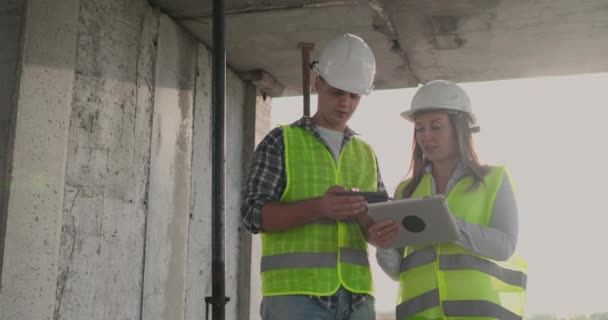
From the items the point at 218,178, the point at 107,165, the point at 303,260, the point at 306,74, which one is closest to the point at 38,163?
the point at 107,165

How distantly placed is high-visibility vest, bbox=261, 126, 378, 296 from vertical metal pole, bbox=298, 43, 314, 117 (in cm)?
271

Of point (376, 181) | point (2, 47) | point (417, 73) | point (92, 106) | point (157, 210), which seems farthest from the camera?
point (417, 73)

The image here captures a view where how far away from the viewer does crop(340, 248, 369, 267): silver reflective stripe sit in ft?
8.18

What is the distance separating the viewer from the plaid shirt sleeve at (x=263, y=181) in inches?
97.1

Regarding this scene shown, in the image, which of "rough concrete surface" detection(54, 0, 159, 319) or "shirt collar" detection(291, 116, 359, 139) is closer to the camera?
"shirt collar" detection(291, 116, 359, 139)

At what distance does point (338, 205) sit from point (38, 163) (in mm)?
1855

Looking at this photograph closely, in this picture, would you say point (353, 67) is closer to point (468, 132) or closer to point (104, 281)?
point (468, 132)

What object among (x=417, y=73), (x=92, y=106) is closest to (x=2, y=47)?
(x=92, y=106)

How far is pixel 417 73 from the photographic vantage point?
6.29 meters

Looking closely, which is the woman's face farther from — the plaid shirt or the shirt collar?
the plaid shirt

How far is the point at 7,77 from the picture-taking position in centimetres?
331

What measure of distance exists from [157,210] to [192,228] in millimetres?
563

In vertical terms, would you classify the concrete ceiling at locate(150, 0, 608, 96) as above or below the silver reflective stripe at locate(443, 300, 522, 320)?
above

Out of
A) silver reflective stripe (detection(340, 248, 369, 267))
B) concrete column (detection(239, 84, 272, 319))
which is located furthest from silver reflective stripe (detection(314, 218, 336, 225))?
concrete column (detection(239, 84, 272, 319))
